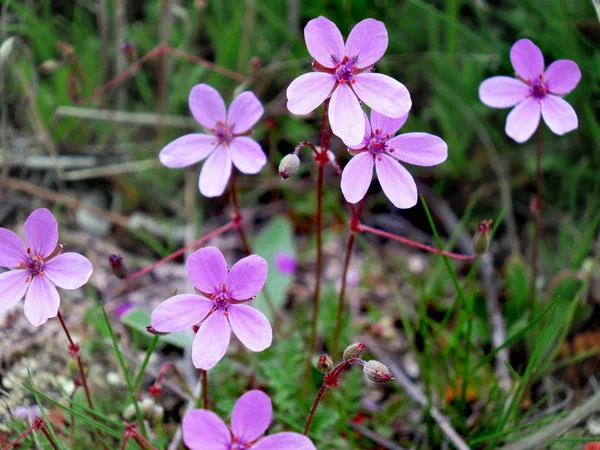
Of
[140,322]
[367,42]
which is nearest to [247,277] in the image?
[367,42]

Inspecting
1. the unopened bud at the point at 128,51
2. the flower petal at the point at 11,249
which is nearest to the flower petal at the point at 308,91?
the flower petal at the point at 11,249

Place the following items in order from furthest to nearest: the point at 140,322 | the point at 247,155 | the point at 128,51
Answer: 1. the point at 128,51
2. the point at 140,322
3. the point at 247,155

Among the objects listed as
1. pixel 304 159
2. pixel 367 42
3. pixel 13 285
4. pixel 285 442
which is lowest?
pixel 285 442

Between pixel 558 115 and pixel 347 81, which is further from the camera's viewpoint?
pixel 558 115

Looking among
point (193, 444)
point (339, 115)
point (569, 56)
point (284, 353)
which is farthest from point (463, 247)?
point (193, 444)

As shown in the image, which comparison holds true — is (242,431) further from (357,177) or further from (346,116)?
(346,116)

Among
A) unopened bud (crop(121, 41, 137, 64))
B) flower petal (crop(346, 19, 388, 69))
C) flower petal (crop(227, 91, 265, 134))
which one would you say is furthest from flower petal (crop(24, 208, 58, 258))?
unopened bud (crop(121, 41, 137, 64))

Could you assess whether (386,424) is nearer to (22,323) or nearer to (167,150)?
(167,150)
